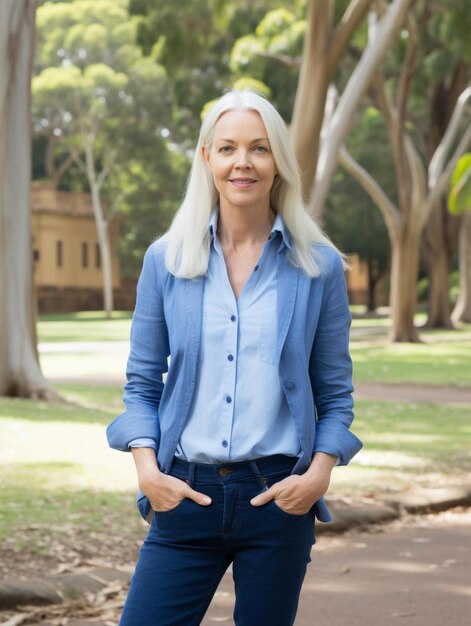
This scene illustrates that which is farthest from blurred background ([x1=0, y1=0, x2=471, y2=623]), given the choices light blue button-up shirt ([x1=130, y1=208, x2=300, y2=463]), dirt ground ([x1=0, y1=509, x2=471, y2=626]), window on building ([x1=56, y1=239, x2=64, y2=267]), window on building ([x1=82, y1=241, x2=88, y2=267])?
light blue button-up shirt ([x1=130, y1=208, x2=300, y2=463])

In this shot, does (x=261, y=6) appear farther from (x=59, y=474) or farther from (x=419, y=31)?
(x=59, y=474)

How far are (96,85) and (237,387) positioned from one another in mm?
53381

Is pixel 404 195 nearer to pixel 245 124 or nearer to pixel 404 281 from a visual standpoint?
pixel 404 281

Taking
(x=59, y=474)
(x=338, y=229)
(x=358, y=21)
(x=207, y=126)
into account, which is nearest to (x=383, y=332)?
(x=338, y=229)

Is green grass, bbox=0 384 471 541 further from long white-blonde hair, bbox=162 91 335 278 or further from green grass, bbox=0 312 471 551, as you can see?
long white-blonde hair, bbox=162 91 335 278

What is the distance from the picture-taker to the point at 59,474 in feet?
31.9

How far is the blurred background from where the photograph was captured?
9977 mm

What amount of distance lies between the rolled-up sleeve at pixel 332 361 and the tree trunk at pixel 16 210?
1215cm

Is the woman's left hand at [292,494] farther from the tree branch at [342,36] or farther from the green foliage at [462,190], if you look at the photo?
the green foliage at [462,190]

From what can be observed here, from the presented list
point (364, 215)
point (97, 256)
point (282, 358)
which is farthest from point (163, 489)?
point (97, 256)

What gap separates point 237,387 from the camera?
3277 millimetres

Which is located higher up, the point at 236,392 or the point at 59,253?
the point at 236,392

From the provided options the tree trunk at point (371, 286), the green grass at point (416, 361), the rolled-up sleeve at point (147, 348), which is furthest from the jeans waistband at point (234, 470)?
the tree trunk at point (371, 286)

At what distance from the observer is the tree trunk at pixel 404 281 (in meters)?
32.8
